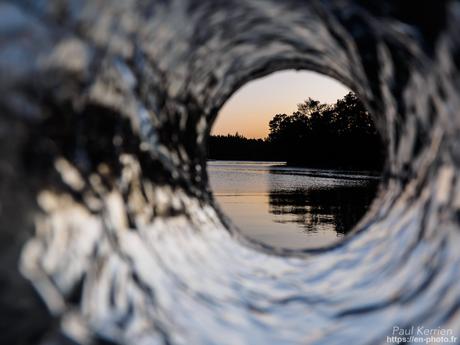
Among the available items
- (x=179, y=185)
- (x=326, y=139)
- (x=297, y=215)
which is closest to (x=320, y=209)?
(x=297, y=215)

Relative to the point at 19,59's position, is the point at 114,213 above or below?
below

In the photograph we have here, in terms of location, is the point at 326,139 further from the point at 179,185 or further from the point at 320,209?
the point at 179,185

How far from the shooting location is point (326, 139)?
163 feet

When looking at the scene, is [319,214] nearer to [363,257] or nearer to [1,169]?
[363,257]

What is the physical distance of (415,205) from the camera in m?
2.03

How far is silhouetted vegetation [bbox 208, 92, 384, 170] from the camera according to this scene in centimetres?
3997

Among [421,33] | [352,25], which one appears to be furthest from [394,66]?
[421,33]

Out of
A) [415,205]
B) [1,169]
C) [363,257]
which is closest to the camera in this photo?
[1,169]

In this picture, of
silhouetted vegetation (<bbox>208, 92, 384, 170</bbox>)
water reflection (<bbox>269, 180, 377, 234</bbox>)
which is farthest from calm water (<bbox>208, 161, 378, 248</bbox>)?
silhouetted vegetation (<bbox>208, 92, 384, 170</bbox>)

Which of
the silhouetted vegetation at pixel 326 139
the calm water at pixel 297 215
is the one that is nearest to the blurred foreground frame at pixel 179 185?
the calm water at pixel 297 215

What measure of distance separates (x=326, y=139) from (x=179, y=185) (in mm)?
48507

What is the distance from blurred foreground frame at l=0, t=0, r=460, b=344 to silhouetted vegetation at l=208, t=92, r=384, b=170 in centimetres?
2769

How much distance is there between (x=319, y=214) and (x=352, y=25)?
7.00 metres

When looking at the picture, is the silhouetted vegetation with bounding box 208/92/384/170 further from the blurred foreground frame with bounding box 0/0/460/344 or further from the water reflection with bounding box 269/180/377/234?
the blurred foreground frame with bounding box 0/0/460/344
